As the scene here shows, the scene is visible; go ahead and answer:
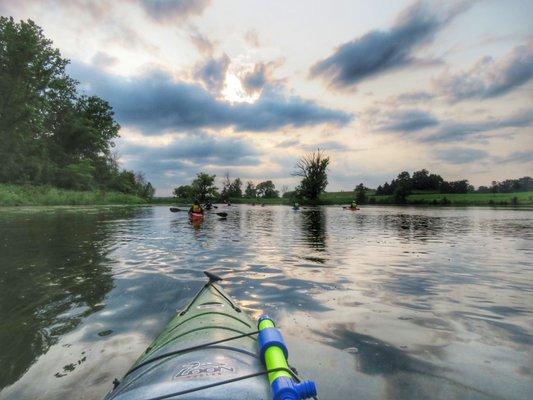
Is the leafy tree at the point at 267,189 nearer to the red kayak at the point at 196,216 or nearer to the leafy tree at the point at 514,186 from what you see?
the leafy tree at the point at 514,186

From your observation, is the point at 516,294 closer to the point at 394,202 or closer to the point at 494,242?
the point at 494,242

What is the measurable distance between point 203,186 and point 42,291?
8864 cm

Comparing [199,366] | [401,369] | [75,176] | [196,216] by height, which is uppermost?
[75,176]

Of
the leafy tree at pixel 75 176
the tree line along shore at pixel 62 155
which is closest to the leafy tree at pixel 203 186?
the tree line along shore at pixel 62 155

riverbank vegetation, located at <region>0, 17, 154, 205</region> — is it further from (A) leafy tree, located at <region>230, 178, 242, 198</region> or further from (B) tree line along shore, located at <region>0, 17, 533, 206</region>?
(A) leafy tree, located at <region>230, 178, 242, 198</region>

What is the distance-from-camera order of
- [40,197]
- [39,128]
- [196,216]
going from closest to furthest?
[196,216] < [40,197] < [39,128]

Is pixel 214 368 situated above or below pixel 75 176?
below

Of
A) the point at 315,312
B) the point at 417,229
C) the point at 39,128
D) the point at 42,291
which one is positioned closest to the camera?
the point at 315,312

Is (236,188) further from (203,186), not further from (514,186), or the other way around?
(514,186)

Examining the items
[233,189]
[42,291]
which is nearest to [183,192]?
[233,189]

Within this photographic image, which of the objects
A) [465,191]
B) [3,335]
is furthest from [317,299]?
[465,191]

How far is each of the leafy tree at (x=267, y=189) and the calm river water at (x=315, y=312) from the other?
112 m

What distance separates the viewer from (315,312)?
18.8ft

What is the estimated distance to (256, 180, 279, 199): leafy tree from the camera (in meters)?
124
